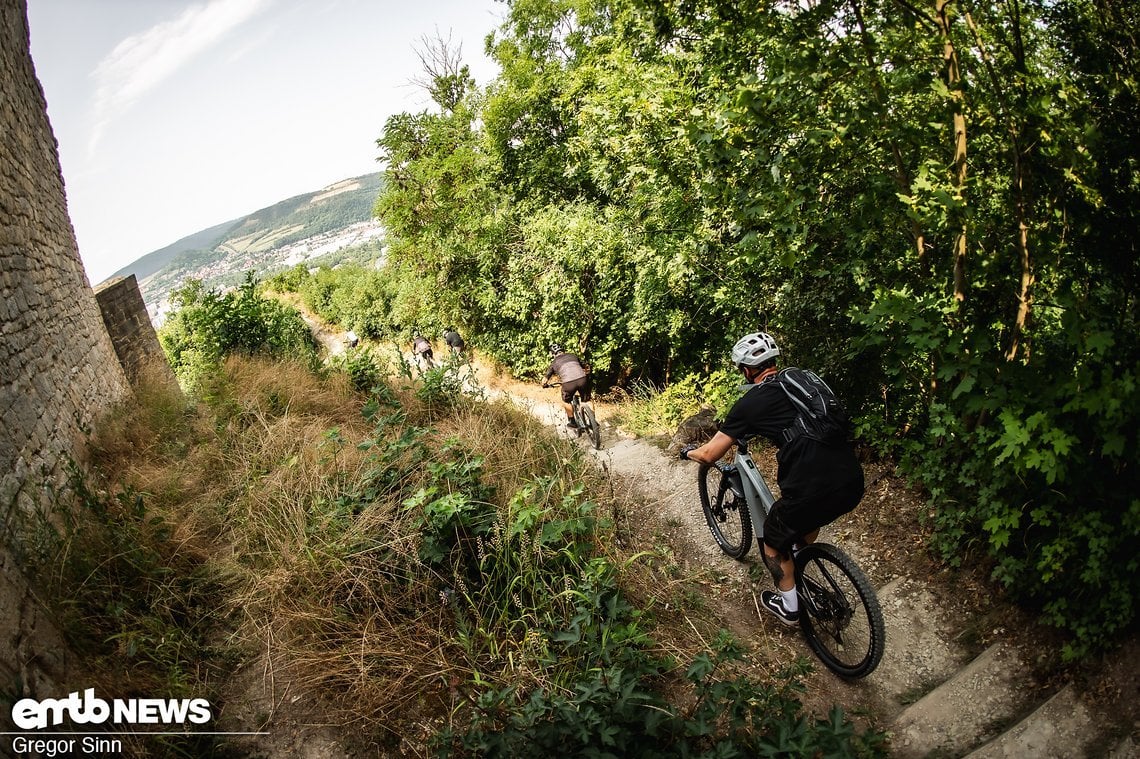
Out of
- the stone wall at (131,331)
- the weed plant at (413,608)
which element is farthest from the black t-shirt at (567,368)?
the stone wall at (131,331)

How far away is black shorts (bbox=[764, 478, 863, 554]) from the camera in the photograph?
124 inches

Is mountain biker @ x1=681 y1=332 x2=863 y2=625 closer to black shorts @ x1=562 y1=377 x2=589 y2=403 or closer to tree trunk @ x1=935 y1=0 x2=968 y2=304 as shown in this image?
tree trunk @ x1=935 y1=0 x2=968 y2=304

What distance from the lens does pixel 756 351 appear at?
12.2 ft

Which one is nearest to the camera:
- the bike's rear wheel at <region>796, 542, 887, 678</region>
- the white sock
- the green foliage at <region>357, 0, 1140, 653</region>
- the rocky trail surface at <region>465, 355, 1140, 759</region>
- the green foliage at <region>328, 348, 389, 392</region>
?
the rocky trail surface at <region>465, 355, 1140, 759</region>

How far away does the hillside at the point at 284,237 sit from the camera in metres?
90.2

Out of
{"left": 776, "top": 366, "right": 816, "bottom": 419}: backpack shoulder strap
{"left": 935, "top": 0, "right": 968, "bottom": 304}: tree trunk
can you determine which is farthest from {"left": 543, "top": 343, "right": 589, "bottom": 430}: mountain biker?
{"left": 935, "top": 0, "right": 968, "bottom": 304}: tree trunk

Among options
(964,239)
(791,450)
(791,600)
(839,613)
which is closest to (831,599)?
(839,613)

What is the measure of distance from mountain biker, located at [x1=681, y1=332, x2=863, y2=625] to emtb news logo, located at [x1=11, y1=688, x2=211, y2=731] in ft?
11.5

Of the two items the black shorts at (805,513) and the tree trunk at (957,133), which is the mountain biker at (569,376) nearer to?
the black shorts at (805,513)

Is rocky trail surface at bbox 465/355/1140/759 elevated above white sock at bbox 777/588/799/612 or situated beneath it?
situated beneath

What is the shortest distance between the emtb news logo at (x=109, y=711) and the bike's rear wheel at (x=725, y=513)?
3.84 m

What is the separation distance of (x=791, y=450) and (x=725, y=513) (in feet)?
5.44

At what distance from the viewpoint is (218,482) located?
482 centimetres

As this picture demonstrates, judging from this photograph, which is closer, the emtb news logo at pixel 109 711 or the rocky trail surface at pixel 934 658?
the rocky trail surface at pixel 934 658
